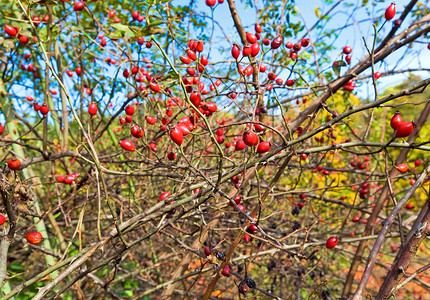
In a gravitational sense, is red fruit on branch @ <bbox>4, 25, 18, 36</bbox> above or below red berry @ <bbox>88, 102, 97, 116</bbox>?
above

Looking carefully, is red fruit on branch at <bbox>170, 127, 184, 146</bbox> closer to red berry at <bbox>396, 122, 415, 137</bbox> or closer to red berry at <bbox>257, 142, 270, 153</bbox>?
red berry at <bbox>257, 142, 270, 153</bbox>

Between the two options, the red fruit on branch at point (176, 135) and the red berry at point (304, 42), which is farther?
the red berry at point (304, 42)

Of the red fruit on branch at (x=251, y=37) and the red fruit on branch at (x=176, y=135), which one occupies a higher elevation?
the red fruit on branch at (x=251, y=37)

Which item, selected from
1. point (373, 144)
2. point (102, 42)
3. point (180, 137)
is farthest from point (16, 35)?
point (373, 144)

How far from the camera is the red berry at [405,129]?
960 mm

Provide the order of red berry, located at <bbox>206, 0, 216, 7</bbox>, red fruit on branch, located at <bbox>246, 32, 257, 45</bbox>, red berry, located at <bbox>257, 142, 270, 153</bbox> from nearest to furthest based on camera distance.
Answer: red berry, located at <bbox>257, 142, 270, 153</bbox> → red fruit on branch, located at <bbox>246, 32, 257, 45</bbox> → red berry, located at <bbox>206, 0, 216, 7</bbox>

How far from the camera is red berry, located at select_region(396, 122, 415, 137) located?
0.96 meters

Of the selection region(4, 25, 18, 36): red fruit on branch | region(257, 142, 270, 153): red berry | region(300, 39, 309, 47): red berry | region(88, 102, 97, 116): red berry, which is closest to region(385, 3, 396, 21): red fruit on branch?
region(300, 39, 309, 47): red berry

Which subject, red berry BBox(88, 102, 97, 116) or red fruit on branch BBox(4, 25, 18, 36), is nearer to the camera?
red berry BBox(88, 102, 97, 116)

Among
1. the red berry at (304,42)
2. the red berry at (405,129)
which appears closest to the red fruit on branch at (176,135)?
the red berry at (405,129)

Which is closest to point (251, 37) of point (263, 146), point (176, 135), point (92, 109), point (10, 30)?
point (263, 146)

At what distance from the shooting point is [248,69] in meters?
1.50

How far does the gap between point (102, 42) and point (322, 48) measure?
7.11 ft

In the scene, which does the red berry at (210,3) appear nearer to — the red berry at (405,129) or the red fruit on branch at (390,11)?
the red fruit on branch at (390,11)
